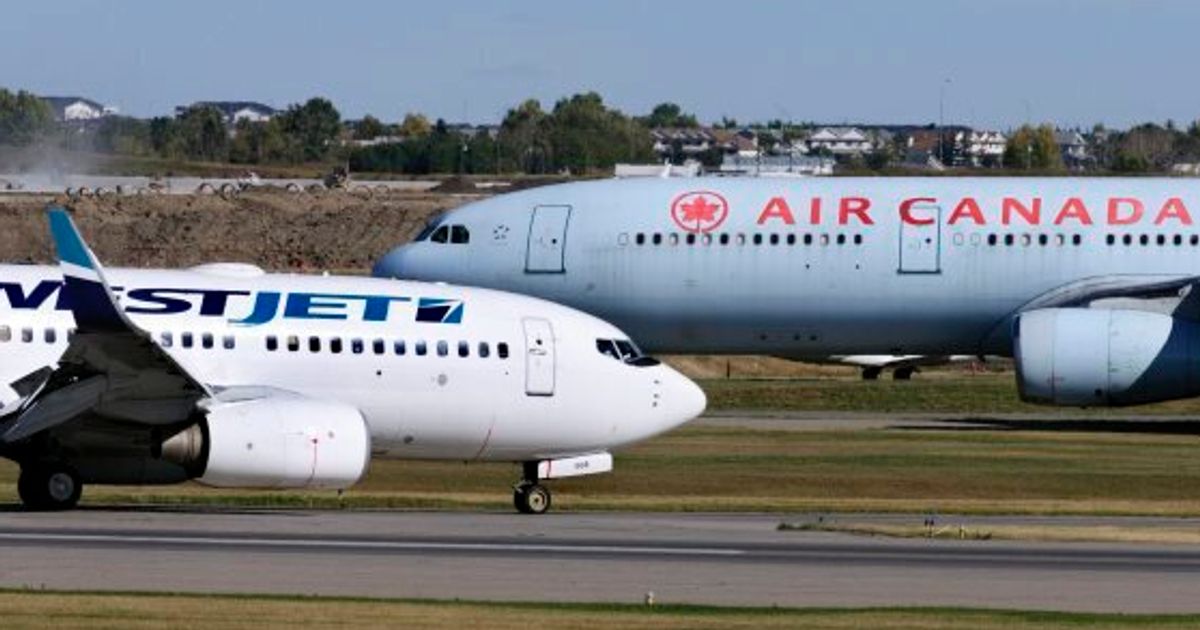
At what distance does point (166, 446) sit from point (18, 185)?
8662 cm

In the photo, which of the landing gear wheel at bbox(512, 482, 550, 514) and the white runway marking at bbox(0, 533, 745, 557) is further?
the landing gear wheel at bbox(512, 482, 550, 514)

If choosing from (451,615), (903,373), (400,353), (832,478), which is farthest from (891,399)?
(451,615)

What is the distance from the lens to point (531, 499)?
33.7 m

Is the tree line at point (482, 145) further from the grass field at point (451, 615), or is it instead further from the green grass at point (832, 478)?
the grass field at point (451, 615)

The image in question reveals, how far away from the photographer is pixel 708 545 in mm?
29234

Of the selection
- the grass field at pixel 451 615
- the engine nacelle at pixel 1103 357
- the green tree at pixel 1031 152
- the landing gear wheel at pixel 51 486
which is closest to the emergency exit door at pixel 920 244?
the engine nacelle at pixel 1103 357

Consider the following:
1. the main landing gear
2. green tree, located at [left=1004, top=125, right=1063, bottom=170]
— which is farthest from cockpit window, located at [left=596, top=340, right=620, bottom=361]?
green tree, located at [left=1004, top=125, right=1063, bottom=170]

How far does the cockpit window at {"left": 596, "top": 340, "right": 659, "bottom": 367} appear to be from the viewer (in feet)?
113

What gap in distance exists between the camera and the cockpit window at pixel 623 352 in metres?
34.5

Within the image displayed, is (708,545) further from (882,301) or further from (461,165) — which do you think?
(461,165)

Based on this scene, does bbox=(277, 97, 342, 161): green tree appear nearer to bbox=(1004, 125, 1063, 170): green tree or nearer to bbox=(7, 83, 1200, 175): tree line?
bbox=(7, 83, 1200, 175): tree line

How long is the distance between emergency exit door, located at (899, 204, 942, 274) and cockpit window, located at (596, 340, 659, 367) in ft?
50.9

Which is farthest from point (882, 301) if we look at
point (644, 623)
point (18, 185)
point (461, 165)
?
point (461, 165)

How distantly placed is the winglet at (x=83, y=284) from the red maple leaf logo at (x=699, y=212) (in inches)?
817
